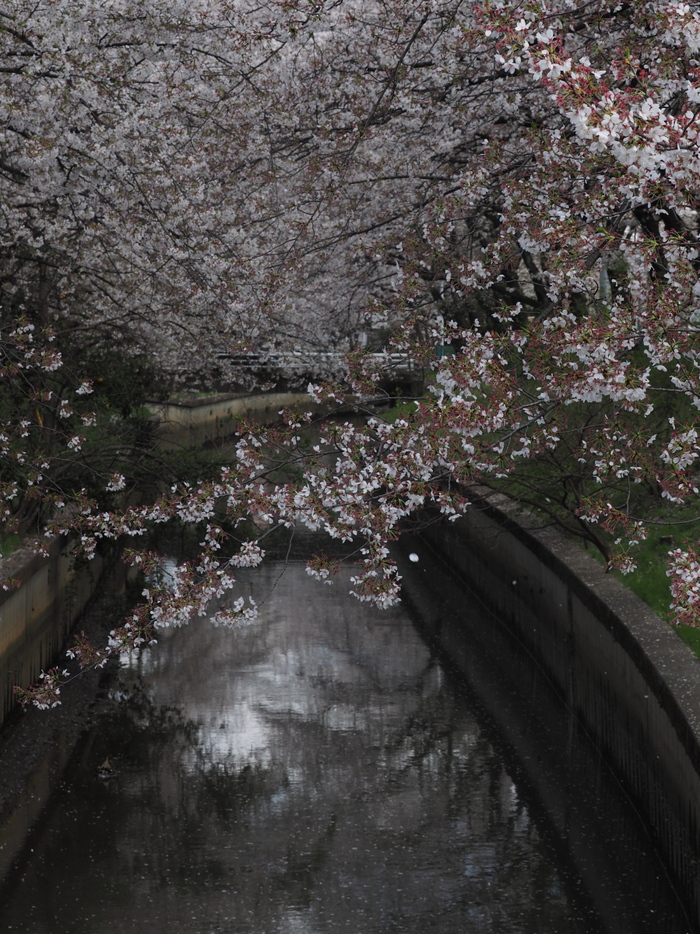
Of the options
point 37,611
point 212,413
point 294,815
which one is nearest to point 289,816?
point 294,815

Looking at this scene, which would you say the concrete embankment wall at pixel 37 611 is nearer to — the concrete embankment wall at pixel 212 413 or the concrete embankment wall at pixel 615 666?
the concrete embankment wall at pixel 615 666

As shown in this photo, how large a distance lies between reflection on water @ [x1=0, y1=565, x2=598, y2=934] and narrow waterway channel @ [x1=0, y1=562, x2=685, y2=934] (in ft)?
0.06

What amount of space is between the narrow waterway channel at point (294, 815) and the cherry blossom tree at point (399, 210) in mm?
1693

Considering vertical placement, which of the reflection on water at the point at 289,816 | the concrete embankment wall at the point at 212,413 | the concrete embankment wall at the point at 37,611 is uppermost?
the concrete embankment wall at the point at 212,413

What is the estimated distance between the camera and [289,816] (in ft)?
31.3

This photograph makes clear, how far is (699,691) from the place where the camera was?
7.82 metres

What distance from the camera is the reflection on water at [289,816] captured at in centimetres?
792

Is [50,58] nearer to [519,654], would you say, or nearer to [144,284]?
[144,284]

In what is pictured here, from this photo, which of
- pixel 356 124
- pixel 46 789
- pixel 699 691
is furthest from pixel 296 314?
pixel 699 691

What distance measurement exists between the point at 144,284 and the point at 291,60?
11.5 feet

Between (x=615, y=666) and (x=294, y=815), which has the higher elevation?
(x=615, y=666)

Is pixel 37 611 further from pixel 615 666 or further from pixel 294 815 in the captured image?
pixel 615 666

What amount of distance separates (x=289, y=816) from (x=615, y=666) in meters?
2.94

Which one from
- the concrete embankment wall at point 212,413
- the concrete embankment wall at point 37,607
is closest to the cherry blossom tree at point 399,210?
the concrete embankment wall at point 37,607
